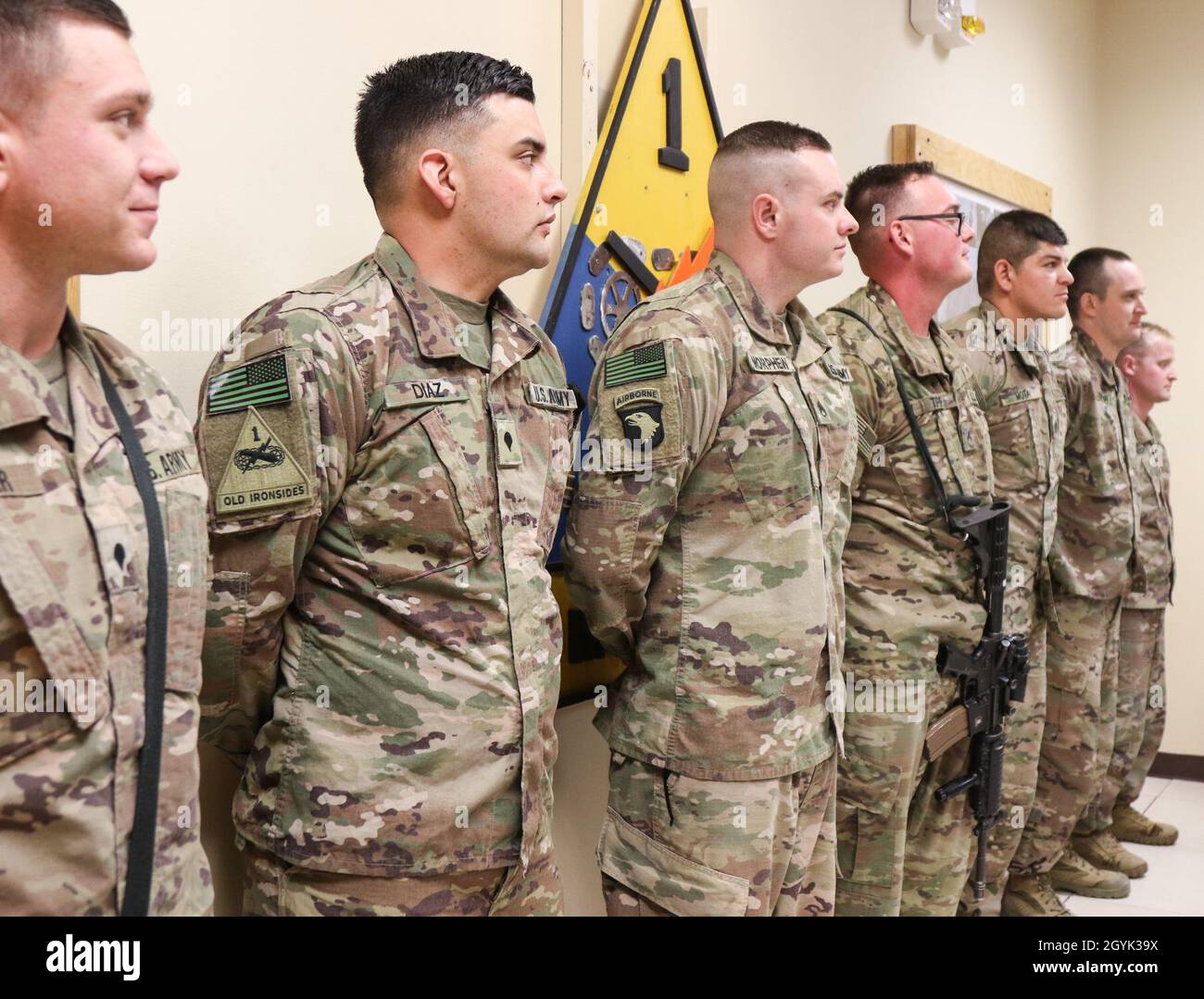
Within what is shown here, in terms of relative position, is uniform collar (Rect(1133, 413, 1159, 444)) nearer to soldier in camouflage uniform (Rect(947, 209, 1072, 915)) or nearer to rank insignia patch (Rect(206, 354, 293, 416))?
soldier in camouflage uniform (Rect(947, 209, 1072, 915))

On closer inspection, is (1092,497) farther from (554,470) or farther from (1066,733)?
(554,470)

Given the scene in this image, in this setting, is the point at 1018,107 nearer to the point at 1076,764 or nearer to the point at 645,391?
the point at 1076,764

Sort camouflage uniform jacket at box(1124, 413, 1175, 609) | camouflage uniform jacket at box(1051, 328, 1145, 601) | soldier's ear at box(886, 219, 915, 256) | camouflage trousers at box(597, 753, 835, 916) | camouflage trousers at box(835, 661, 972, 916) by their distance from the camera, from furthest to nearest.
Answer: camouflage uniform jacket at box(1124, 413, 1175, 609) → camouflage uniform jacket at box(1051, 328, 1145, 601) → soldier's ear at box(886, 219, 915, 256) → camouflage trousers at box(835, 661, 972, 916) → camouflage trousers at box(597, 753, 835, 916)

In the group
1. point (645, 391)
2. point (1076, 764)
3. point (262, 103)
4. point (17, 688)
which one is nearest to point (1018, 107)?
point (1076, 764)

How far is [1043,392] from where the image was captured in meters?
3.36

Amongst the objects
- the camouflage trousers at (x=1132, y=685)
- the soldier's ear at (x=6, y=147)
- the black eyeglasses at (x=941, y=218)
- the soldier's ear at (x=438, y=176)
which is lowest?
the camouflage trousers at (x=1132, y=685)

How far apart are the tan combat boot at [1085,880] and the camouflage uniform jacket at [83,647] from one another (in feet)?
11.5

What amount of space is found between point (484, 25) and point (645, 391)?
79cm

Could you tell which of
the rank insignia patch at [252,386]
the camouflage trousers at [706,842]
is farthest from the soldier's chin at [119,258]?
the camouflage trousers at [706,842]

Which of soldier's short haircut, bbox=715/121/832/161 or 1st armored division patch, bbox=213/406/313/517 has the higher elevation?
soldier's short haircut, bbox=715/121/832/161

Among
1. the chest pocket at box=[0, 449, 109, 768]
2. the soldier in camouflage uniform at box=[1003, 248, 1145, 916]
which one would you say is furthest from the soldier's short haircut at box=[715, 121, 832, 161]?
the soldier in camouflage uniform at box=[1003, 248, 1145, 916]

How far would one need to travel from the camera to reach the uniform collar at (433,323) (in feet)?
5.35

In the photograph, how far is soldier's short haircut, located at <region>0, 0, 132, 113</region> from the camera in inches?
43.0

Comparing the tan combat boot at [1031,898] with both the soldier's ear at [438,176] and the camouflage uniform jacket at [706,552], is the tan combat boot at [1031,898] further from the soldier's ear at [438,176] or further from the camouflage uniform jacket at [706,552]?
the soldier's ear at [438,176]
